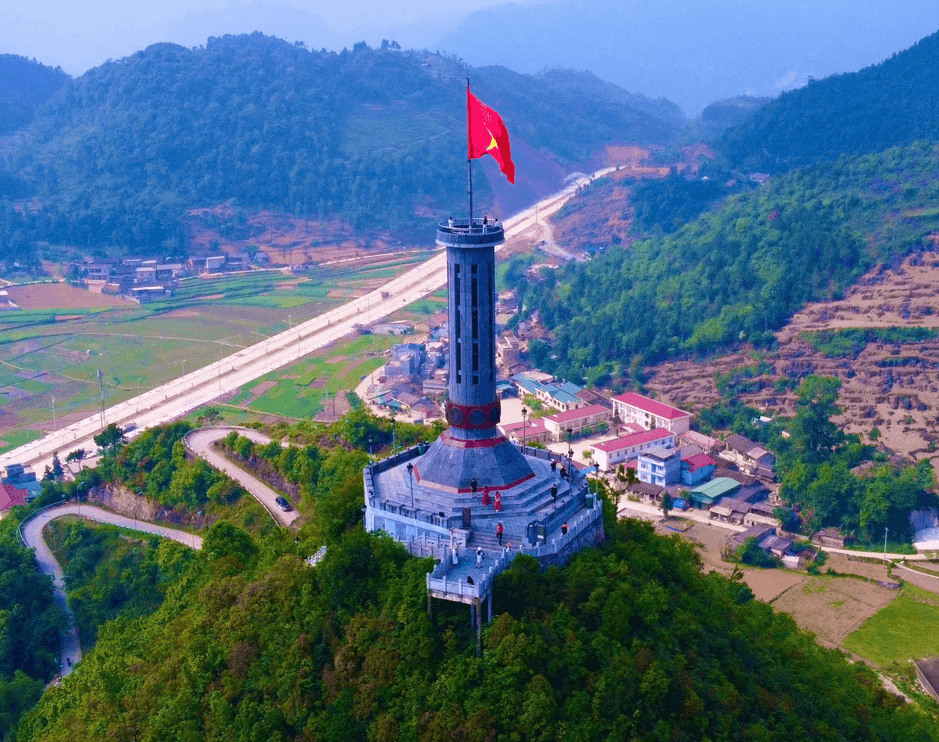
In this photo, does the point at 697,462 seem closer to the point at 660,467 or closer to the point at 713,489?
the point at 713,489

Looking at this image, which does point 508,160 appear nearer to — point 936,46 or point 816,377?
point 816,377

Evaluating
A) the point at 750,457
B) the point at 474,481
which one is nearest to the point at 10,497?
the point at 474,481

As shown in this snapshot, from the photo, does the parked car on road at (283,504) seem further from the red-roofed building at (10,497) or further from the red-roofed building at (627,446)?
the red-roofed building at (627,446)

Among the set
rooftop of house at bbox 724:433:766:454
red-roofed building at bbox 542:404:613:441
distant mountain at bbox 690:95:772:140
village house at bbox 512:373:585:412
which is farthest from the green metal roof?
distant mountain at bbox 690:95:772:140

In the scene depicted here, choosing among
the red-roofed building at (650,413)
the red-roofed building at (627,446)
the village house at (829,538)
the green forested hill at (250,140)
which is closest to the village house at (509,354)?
the red-roofed building at (650,413)

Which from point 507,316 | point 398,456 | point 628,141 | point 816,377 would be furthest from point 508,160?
point 628,141
